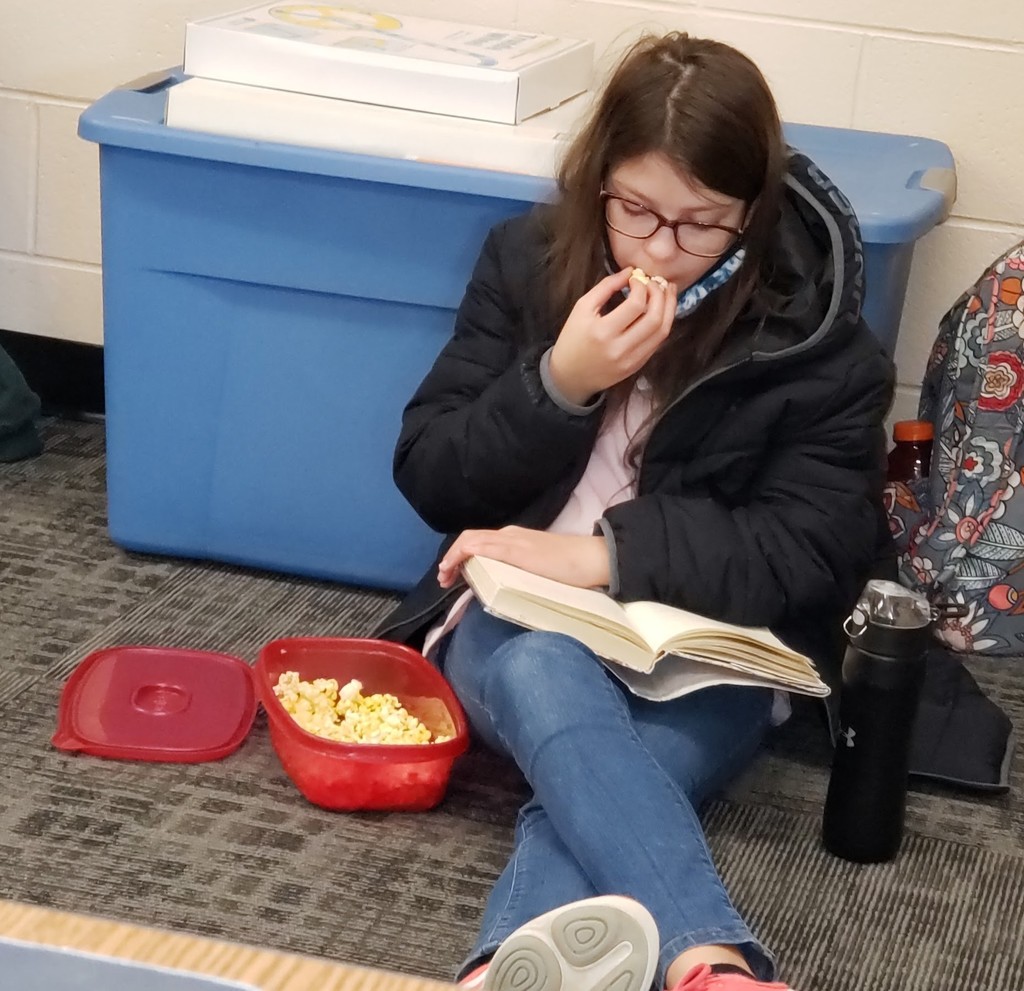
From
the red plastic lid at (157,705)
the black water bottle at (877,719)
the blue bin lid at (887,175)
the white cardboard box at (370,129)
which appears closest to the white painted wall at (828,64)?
the blue bin lid at (887,175)

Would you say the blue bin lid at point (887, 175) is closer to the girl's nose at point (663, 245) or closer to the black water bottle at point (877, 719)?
the girl's nose at point (663, 245)

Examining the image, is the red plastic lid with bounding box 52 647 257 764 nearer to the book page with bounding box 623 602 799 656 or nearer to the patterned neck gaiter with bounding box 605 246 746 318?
the book page with bounding box 623 602 799 656

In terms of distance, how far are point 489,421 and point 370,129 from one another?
365 mm

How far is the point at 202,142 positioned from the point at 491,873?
0.76m

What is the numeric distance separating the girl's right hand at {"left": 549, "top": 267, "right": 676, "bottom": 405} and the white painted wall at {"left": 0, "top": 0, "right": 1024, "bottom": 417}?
66 centimetres

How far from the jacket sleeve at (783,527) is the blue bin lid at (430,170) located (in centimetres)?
19

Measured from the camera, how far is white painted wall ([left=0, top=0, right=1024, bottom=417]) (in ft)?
5.41

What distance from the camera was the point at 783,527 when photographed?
1.22m

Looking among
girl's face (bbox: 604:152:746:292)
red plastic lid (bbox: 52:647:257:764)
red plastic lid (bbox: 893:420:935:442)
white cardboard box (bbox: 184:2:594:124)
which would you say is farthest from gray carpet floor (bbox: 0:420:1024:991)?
white cardboard box (bbox: 184:2:594:124)

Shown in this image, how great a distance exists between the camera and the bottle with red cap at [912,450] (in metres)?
1.67

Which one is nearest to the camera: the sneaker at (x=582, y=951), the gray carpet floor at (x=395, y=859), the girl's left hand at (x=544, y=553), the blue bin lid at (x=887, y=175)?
the sneaker at (x=582, y=951)

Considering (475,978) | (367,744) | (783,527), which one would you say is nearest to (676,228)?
(783,527)

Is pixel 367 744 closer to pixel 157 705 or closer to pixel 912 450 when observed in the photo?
pixel 157 705

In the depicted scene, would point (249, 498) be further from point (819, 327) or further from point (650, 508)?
point (819, 327)
